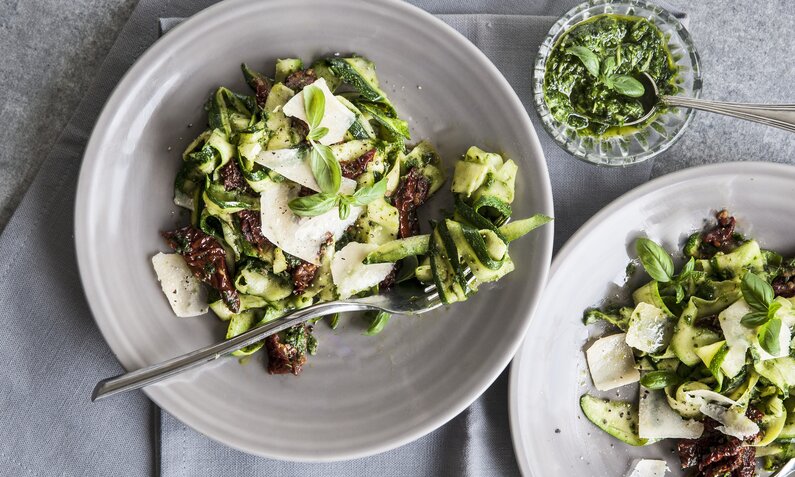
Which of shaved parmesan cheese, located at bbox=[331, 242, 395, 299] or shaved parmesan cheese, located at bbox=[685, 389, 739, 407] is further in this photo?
shaved parmesan cheese, located at bbox=[685, 389, 739, 407]

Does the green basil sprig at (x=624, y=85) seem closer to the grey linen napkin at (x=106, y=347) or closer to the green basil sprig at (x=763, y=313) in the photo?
the grey linen napkin at (x=106, y=347)

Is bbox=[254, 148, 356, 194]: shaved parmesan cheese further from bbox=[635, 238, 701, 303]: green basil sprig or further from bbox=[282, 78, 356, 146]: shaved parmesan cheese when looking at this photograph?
bbox=[635, 238, 701, 303]: green basil sprig

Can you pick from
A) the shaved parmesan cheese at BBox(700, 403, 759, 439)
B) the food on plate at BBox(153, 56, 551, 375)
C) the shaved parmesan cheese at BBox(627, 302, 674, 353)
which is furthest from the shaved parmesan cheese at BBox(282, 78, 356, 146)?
the shaved parmesan cheese at BBox(700, 403, 759, 439)

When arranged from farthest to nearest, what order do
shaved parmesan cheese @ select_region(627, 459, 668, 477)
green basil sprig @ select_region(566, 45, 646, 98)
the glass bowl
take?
→ 1. shaved parmesan cheese @ select_region(627, 459, 668, 477)
2. the glass bowl
3. green basil sprig @ select_region(566, 45, 646, 98)

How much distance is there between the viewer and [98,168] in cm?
261

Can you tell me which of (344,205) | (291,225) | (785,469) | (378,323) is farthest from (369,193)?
(785,469)

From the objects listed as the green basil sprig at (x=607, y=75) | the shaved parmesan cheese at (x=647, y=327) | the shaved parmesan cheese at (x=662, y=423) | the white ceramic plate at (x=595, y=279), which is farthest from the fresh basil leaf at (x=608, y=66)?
the shaved parmesan cheese at (x=662, y=423)

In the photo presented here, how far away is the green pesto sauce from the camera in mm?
2877

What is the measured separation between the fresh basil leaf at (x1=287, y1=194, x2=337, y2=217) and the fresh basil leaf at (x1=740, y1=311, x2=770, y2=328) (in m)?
1.75

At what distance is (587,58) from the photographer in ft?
9.02

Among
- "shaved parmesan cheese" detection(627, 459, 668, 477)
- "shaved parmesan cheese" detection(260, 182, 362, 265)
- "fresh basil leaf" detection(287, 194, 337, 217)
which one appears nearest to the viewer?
"fresh basil leaf" detection(287, 194, 337, 217)

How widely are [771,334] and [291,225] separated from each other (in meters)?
1.97

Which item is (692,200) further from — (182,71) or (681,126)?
(182,71)

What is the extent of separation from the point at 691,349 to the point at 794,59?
1.52m
